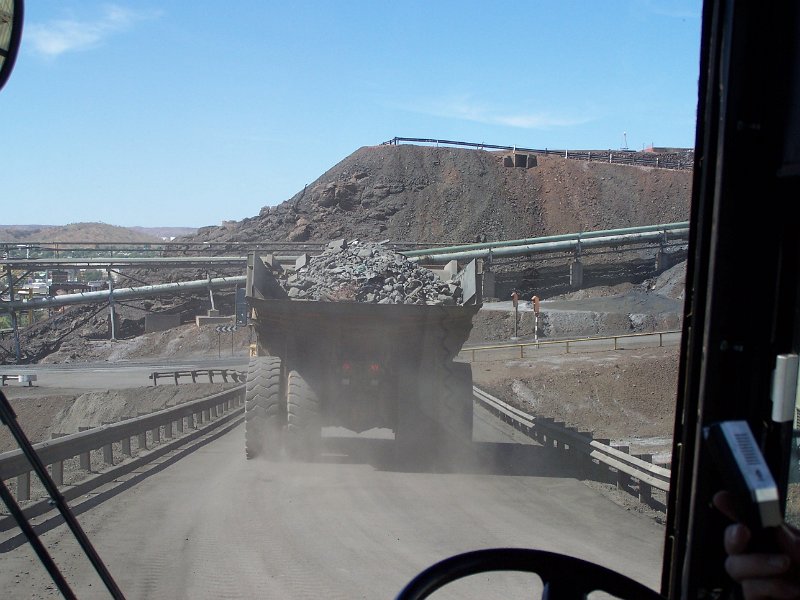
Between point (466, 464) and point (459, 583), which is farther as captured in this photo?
point (466, 464)

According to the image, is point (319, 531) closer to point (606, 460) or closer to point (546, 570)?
point (606, 460)

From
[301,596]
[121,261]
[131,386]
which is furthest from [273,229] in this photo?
[301,596]

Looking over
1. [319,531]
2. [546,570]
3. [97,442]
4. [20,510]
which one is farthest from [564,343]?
[20,510]

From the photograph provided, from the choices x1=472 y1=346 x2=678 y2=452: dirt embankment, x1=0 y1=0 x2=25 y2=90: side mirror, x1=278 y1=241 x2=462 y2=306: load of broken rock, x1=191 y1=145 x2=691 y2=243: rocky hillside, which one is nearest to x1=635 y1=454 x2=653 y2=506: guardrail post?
x1=278 y1=241 x2=462 y2=306: load of broken rock

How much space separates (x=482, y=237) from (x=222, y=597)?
204 feet

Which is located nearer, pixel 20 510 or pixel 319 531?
pixel 20 510

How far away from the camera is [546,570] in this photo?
2.56 m

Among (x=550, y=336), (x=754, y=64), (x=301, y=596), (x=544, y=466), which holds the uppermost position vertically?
(x=754, y=64)

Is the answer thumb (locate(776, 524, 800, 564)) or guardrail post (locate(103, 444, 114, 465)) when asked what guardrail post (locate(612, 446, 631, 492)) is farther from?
thumb (locate(776, 524, 800, 564))

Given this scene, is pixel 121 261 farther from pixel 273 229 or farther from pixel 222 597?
pixel 222 597

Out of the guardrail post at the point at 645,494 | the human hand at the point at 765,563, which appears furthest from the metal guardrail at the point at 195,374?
the human hand at the point at 765,563

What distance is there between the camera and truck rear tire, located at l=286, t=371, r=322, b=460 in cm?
1253

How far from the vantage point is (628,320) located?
149 ft

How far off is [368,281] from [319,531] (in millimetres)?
5702
